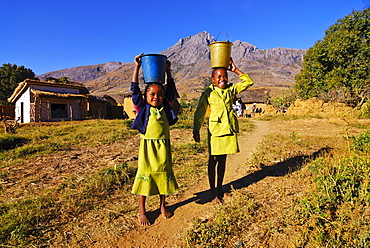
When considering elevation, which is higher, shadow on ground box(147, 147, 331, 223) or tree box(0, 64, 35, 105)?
tree box(0, 64, 35, 105)

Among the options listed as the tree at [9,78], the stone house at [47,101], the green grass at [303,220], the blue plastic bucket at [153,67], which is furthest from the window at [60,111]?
the green grass at [303,220]

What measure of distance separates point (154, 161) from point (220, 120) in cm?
104

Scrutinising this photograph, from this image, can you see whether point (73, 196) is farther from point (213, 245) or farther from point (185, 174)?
point (213, 245)

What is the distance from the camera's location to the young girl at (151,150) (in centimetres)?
246

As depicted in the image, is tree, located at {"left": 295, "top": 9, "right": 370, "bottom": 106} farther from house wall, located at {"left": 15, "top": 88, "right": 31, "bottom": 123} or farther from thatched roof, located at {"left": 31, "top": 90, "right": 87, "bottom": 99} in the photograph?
house wall, located at {"left": 15, "top": 88, "right": 31, "bottom": 123}

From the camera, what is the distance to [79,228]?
7.81 feet

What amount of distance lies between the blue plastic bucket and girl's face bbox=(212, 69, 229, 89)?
814 mm

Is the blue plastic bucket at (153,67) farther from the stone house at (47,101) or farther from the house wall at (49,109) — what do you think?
the house wall at (49,109)

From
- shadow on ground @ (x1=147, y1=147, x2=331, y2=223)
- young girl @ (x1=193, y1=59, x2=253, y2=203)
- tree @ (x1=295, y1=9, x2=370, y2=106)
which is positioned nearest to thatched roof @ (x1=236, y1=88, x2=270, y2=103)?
tree @ (x1=295, y1=9, x2=370, y2=106)

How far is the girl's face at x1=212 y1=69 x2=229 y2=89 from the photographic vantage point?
9.82 ft

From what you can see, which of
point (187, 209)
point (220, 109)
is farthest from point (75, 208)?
point (220, 109)

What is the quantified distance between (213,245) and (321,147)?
4.64m

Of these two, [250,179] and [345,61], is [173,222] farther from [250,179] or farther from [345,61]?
[345,61]

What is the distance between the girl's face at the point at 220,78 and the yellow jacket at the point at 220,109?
6 cm
